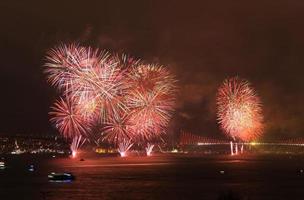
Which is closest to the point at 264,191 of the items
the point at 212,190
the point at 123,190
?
the point at 212,190

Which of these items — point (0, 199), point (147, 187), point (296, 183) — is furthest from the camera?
point (296, 183)

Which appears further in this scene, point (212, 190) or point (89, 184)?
point (89, 184)

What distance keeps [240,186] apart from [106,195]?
22.1m

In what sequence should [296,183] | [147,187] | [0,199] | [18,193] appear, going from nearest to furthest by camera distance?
[0,199]
[18,193]
[147,187]
[296,183]

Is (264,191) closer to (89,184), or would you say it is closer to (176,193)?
(176,193)

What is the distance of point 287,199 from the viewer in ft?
228

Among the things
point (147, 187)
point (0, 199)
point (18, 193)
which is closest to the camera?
point (0, 199)

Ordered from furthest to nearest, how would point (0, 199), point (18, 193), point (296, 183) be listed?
1. point (296, 183)
2. point (18, 193)
3. point (0, 199)

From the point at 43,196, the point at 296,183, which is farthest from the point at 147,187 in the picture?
the point at 296,183

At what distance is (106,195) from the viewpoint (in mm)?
71312

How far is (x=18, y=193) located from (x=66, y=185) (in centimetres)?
1060

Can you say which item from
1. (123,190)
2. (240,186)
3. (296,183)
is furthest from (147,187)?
(296,183)

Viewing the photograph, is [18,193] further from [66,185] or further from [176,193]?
[176,193]

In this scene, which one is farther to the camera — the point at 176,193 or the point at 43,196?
the point at 176,193
